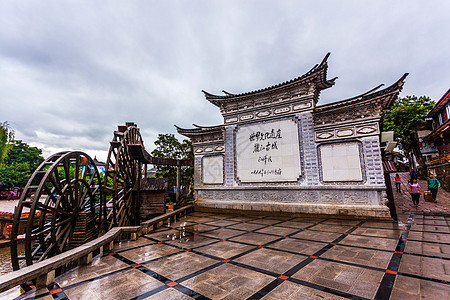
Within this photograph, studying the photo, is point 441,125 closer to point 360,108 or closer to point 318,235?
point 360,108

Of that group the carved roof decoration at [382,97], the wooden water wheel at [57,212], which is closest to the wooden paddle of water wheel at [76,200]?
the wooden water wheel at [57,212]

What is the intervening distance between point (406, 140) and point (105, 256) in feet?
96.9

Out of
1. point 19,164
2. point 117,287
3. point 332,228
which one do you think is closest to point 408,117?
point 332,228

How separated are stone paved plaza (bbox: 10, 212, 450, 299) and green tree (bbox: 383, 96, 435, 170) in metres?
20.7

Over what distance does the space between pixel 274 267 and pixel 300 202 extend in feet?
18.8

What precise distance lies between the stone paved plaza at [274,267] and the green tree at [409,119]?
20660 millimetres

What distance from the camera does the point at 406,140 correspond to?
22844mm

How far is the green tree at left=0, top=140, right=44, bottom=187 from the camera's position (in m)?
24.8

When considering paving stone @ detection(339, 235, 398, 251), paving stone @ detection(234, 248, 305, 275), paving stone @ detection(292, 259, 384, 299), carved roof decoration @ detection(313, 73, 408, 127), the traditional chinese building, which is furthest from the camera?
the traditional chinese building

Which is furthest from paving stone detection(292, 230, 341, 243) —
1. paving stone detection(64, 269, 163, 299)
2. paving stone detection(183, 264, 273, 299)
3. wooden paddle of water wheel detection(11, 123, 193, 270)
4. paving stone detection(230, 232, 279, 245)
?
wooden paddle of water wheel detection(11, 123, 193, 270)

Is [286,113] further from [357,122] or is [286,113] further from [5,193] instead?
[5,193]

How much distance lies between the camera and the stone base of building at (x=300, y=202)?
749 cm

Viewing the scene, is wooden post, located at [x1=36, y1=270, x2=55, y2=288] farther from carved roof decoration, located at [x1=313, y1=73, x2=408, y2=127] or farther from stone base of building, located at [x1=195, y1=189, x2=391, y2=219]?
carved roof decoration, located at [x1=313, y1=73, x2=408, y2=127]

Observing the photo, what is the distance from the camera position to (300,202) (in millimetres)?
8758
